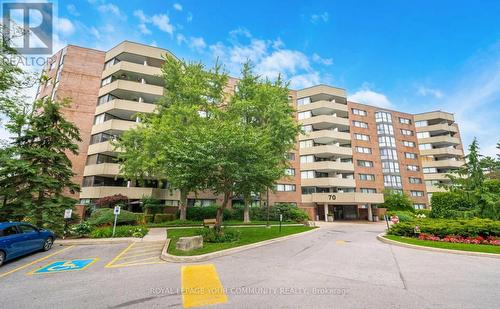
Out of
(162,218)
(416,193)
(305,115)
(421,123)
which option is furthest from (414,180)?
(162,218)

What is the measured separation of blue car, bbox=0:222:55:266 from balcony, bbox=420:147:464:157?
64.9 metres

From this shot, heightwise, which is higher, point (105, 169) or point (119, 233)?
point (105, 169)

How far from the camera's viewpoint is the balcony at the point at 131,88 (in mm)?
30859

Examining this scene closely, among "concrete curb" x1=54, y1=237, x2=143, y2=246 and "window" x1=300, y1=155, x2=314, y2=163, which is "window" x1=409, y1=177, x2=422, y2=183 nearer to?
"window" x1=300, y1=155, x2=314, y2=163

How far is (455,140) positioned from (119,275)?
2725 inches

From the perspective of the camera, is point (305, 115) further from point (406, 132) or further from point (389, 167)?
point (406, 132)

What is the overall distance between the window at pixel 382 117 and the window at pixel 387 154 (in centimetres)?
677

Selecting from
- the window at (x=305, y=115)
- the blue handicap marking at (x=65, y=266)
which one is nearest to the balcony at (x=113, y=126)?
the blue handicap marking at (x=65, y=266)

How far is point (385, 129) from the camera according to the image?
49906 mm

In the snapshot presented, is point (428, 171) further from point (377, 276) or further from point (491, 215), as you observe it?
point (377, 276)

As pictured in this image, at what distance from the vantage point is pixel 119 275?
805cm

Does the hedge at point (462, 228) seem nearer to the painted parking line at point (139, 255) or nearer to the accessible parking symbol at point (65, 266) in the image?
the painted parking line at point (139, 255)

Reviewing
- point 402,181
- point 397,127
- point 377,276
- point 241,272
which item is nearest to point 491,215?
point 377,276

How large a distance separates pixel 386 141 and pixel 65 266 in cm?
5476
